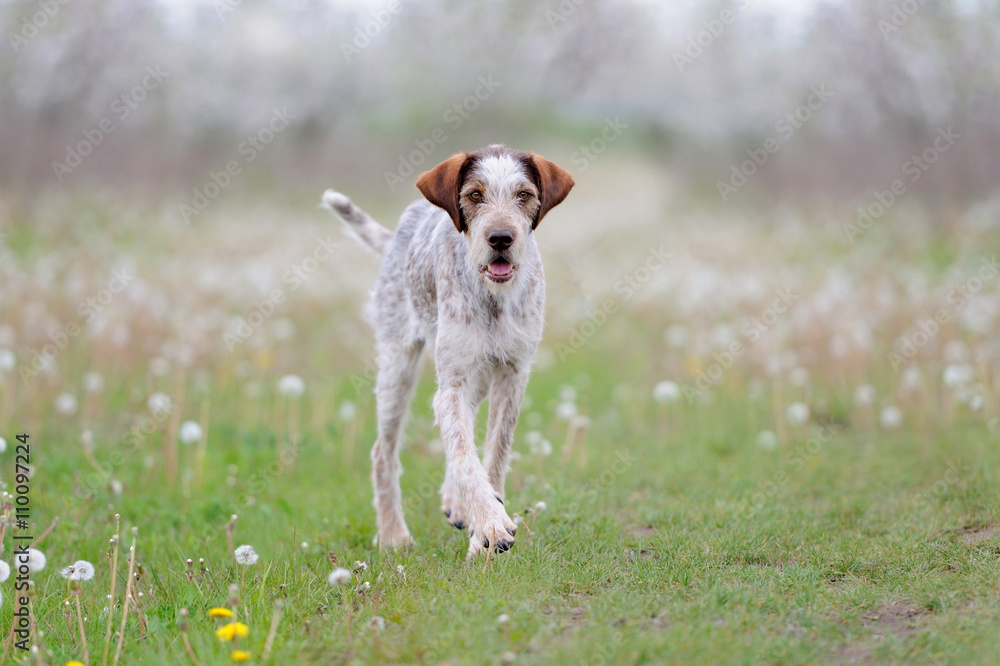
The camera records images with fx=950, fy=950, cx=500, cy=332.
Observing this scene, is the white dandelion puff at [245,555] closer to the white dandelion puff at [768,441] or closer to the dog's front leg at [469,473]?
the dog's front leg at [469,473]

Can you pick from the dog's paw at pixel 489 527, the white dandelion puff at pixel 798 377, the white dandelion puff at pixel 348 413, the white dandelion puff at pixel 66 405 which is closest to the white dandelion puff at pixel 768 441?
the white dandelion puff at pixel 798 377

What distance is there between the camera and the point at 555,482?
6371 mm

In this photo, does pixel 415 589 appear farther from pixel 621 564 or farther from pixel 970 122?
pixel 970 122

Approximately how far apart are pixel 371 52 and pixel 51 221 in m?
14.5

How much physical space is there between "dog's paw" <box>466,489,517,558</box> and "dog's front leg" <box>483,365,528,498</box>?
0.60m

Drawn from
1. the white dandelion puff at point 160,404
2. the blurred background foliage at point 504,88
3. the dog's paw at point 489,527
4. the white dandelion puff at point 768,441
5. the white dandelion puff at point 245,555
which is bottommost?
the white dandelion puff at point 245,555

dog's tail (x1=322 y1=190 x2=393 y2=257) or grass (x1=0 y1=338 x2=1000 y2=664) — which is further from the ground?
dog's tail (x1=322 y1=190 x2=393 y2=257)

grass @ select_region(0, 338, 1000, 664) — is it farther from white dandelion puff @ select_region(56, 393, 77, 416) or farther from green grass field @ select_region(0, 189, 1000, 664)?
white dandelion puff @ select_region(56, 393, 77, 416)

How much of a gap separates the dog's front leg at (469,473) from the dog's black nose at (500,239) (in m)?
0.81

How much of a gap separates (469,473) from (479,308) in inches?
34.8

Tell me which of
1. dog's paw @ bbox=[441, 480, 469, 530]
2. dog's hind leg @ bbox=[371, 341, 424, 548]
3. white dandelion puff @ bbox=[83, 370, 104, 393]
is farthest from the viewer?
white dandelion puff @ bbox=[83, 370, 104, 393]

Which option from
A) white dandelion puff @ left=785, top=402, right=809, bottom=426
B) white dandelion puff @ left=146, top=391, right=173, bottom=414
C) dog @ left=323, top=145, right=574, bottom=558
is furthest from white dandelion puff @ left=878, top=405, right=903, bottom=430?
white dandelion puff @ left=146, top=391, right=173, bottom=414

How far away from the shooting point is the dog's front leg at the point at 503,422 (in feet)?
17.1

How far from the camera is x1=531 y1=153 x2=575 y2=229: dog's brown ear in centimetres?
491
